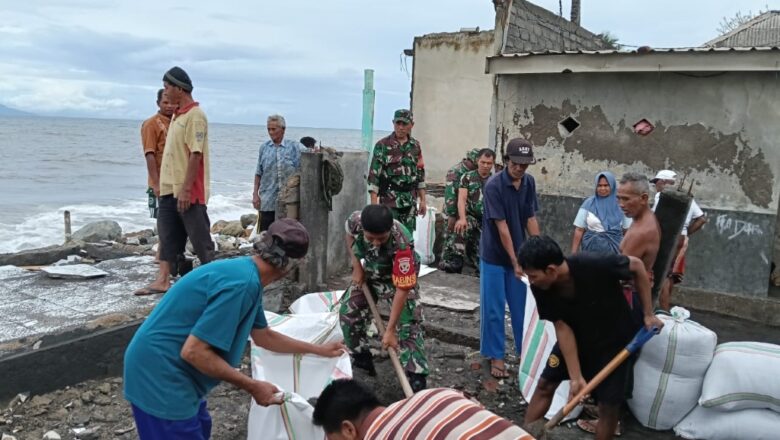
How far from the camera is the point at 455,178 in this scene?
7.05 meters

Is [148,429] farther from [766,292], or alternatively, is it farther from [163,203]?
[766,292]

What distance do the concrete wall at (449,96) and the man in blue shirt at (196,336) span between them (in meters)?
12.2

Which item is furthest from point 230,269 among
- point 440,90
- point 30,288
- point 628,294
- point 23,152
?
point 23,152

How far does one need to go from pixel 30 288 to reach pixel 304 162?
2.52m

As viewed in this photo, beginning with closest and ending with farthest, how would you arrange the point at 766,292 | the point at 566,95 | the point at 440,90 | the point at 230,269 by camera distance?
1. the point at 230,269
2. the point at 766,292
3. the point at 566,95
4. the point at 440,90

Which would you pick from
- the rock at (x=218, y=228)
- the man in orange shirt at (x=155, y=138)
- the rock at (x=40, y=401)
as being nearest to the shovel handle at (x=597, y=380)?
the rock at (x=40, y=401)

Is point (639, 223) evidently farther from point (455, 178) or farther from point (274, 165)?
point (274, 165)

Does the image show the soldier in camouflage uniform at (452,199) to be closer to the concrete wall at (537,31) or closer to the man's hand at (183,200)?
the concrete wall at (537,31)

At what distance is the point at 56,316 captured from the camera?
4.21 meters

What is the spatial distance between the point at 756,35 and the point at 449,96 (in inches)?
260

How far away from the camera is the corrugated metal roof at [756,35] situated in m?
12.1

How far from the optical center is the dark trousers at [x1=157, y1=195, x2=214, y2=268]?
461cm

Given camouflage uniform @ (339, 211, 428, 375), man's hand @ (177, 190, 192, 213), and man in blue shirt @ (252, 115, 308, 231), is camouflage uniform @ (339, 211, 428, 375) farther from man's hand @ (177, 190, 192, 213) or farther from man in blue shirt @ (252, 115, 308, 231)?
man in blue shirt @ (252, 115, 308, 231)

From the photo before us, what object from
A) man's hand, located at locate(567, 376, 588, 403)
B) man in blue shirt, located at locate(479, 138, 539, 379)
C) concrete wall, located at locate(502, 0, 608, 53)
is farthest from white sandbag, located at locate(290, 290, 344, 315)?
concrete wall, located at locate(502, 0, 608, 53)
